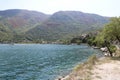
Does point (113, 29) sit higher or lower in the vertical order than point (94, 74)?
higher

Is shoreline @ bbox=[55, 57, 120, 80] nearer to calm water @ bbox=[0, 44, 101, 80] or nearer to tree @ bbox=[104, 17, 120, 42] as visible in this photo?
calm water @ bbox=[0, 44, 101, 80]

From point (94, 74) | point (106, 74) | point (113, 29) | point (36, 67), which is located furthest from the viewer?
point (113, 29)

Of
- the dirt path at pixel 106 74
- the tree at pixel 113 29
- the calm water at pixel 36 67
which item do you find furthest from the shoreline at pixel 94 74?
the tree at pixel 113 29

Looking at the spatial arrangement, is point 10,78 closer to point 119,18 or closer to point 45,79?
point 45,79

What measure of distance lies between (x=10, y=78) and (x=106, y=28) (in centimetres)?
3873

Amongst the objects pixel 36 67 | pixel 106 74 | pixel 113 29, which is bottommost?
pixel 36 67

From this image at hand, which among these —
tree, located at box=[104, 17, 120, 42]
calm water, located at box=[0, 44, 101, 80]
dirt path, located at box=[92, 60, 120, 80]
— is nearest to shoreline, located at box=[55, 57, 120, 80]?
dirt path, located at box=[92, 60, 120, 80]

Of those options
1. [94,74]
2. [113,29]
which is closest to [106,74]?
[94,74]

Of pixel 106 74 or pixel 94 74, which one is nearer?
pixel 94 74

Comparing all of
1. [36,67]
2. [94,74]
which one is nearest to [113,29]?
[36,67]

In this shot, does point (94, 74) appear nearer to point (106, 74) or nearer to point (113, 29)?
point (106, 74)

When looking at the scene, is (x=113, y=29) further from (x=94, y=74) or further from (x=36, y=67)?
(x=94, y=74)

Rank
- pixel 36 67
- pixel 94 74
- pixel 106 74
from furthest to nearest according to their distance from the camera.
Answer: pixel 36 67 < pixel 106 74 < pixel 94 74

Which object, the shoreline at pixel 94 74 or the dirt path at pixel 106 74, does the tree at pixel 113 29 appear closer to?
the shoreline at pixel 94 74
